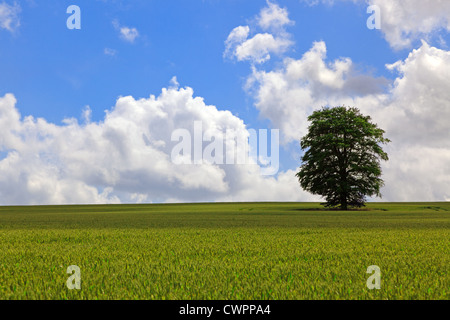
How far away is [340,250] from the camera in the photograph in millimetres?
10883

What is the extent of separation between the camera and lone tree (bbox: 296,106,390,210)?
56.8 metres

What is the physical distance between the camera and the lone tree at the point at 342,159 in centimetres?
5684

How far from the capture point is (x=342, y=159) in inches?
2286

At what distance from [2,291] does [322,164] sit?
178 feet

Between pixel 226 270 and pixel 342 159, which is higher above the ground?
pixel 342 159

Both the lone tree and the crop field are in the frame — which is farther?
the lone tree

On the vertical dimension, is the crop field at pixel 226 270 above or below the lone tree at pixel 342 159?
below

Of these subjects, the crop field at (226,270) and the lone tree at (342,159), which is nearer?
the crop field at (226,270)

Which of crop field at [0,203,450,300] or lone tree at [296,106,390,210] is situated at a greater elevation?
lone tree at [296,106,390,210]

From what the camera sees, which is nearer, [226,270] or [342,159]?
[226,270]
